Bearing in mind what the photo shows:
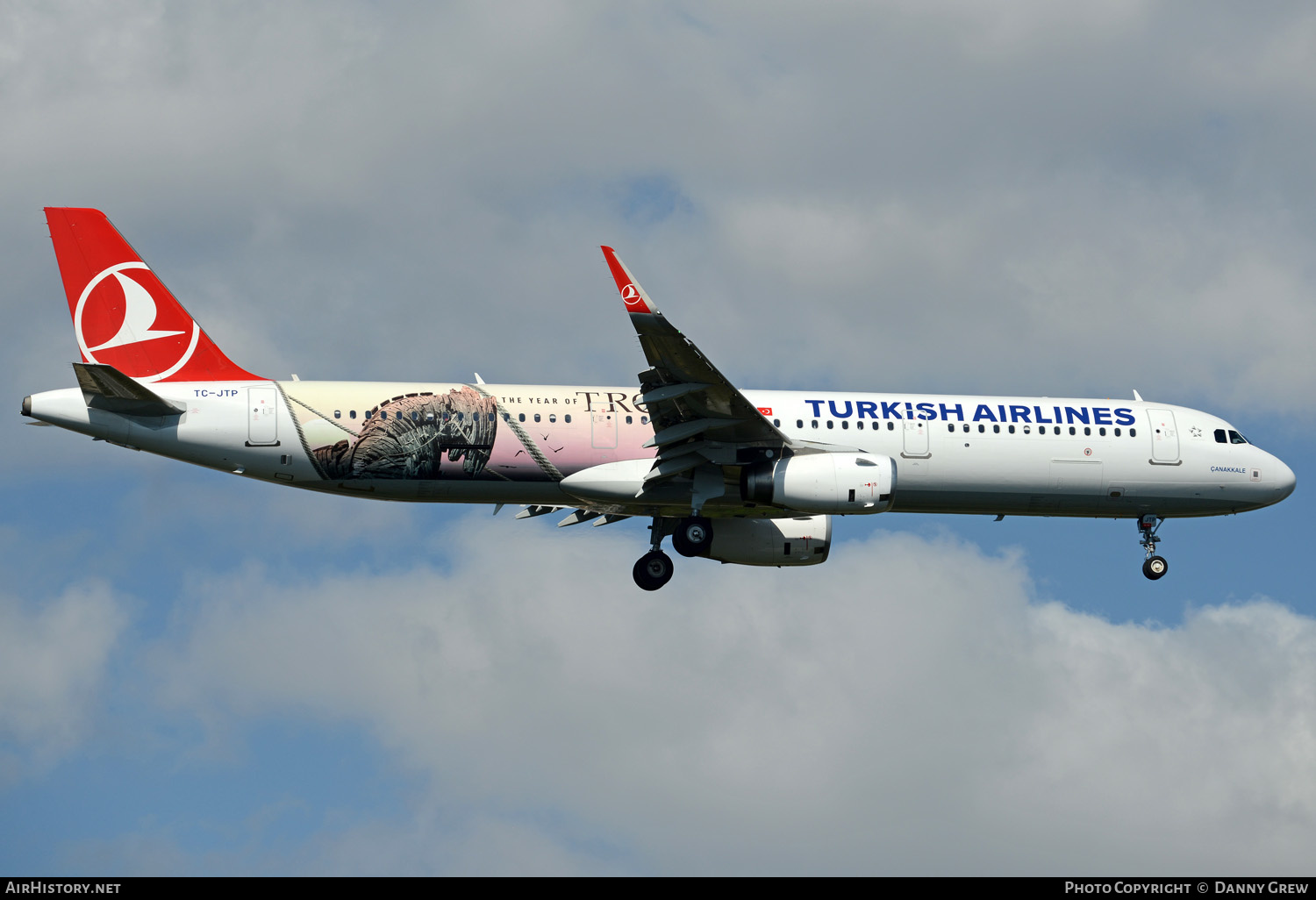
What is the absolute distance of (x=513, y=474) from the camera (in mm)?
33812

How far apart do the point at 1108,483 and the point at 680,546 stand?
10728mm

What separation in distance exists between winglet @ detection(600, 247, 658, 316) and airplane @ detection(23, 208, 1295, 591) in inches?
1.5

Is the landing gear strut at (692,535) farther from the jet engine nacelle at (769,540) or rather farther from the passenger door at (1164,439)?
the passenger door at (1164,439)

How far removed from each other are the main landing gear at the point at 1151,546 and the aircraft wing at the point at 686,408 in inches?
362

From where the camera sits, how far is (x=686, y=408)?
32.8m

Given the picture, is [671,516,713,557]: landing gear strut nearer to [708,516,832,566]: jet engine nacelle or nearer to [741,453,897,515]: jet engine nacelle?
[741,453,897,515]: jet engine nacelle

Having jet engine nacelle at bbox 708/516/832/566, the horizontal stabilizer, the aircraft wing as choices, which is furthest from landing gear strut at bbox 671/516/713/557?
the horizontal stabilizer

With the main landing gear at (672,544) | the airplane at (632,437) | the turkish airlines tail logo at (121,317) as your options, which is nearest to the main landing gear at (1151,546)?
the airplane at (632,437)

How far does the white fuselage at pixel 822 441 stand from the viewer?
3334cm

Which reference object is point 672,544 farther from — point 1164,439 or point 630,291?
point 1164,439

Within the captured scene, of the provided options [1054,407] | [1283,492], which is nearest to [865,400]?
[1054,407]

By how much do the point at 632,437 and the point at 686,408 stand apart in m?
2.12
